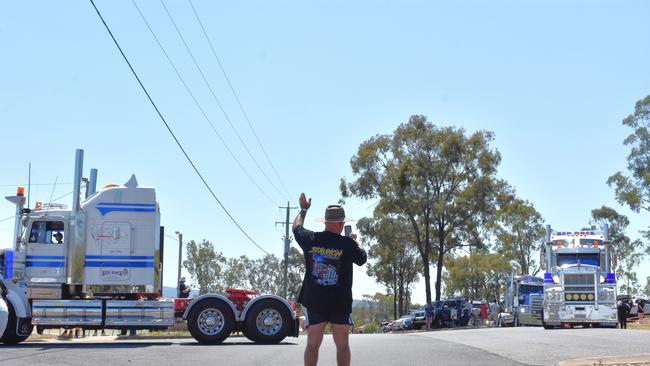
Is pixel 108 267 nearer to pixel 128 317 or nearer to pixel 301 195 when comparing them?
pixel 128 317

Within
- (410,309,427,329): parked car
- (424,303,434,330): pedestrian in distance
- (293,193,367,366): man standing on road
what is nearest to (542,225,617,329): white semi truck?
(424,303,434,330): pedestrian in distance

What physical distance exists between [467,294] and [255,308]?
226 feet

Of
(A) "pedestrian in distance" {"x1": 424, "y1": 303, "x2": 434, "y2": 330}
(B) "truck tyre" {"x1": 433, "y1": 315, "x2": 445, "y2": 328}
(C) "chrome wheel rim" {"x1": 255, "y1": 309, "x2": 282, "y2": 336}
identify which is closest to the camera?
(C) "chrome wheel rim" {"x1": 255, "y1": 309, "x2": 282, "y2": 336}

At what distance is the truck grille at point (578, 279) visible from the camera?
30.9 metres

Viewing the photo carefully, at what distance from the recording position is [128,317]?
19.4 meters

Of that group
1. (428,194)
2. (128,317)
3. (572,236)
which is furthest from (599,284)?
(428,194)

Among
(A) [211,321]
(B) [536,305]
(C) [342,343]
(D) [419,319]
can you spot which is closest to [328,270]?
(C) [342,343]

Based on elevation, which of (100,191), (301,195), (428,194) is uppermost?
(428,194)

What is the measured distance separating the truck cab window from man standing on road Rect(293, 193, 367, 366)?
1274 centimetres

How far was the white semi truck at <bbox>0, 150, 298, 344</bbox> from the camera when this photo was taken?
759 inches

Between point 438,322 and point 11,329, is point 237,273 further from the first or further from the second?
point 11,329

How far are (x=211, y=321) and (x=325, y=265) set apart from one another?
465 inches

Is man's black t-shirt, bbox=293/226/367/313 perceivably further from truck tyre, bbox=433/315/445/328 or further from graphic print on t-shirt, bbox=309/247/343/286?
truck tyre, bbox=433/315/445/328

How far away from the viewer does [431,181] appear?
54812 millimetres
